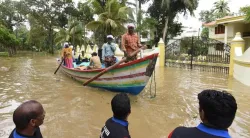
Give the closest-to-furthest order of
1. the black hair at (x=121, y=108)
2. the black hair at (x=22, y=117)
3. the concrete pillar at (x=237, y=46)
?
1. the black hair at (x=22, y=117)
2. the black hair at (x=121, y=108)
3. the concrete pillar at (x=237, y=46)

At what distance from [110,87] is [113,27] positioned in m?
12.6

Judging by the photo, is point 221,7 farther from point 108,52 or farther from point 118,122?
point 118,122

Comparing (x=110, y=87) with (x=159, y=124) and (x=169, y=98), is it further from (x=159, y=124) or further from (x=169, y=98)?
(x=159, y=124)

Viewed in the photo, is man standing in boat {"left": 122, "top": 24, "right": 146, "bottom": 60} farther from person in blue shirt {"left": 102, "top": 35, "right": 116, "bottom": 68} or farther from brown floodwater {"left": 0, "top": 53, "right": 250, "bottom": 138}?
brown floodwater {"left": 0, "top": 53, "right": 250, "bottom": 138}

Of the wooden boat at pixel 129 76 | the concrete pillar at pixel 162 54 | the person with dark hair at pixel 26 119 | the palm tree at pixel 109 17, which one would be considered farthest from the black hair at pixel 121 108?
the palm tree at pixel 109 17

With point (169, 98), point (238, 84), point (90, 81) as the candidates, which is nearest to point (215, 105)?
point (169, 98)

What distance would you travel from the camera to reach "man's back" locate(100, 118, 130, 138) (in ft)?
6.82

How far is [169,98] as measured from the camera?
23.2ft

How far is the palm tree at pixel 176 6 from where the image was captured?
1058 inches

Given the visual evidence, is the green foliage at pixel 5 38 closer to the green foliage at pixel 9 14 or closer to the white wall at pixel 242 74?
the green foliage at pixel 9 14

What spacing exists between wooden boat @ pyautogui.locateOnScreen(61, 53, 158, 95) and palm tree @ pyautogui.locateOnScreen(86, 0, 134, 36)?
1227cm

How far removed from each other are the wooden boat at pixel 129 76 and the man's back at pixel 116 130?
371cm

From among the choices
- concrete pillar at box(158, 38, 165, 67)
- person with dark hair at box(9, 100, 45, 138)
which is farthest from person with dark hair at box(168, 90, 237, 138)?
concrete pillar at box(158, 38, 165, 67)

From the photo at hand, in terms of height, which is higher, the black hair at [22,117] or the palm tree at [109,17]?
the palm tree at [109,17]
